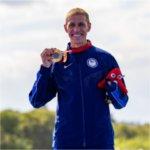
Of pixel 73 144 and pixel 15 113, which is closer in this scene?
pixel 73 144

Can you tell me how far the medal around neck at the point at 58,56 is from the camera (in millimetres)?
8148

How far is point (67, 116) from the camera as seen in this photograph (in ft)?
26.4

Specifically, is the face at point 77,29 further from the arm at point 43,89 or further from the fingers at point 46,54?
the arm at point 43,89

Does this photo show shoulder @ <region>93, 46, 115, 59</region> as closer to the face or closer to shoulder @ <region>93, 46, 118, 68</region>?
shoulder @ <region>93, 46, 118, 68</region>

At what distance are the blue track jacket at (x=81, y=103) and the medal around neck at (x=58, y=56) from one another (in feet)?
0.17

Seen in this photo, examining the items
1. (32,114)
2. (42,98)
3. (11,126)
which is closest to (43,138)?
(11,126)

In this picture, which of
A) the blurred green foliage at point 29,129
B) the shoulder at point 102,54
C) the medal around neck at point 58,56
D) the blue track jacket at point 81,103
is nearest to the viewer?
the blue track jacket at point 81,103

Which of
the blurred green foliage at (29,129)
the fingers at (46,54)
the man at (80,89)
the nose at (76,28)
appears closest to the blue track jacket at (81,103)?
the man at (80,89)

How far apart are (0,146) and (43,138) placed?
23.1 ft

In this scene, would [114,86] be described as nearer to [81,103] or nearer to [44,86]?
[81,103]

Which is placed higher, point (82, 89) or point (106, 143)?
point (82, 89)

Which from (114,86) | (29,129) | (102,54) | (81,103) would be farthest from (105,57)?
(29,129)

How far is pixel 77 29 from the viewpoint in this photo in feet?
27.1

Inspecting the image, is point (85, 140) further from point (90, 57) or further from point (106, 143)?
point (90, 57)
